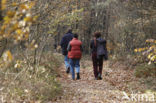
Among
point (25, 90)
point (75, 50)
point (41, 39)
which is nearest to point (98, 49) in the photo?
point (75, 50)

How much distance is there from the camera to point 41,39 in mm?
9461

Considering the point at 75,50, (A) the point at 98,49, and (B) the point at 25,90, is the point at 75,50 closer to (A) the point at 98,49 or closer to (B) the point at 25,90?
(A) the point at 98,49

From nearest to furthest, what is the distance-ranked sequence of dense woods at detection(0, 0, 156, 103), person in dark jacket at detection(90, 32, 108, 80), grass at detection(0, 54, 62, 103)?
1. dense woods at detection(0, 0, 156, 103)
2. grass at detection(0, 54, 62, 103)
3. person in dark jacket at detection(90, 32, 108, 80)

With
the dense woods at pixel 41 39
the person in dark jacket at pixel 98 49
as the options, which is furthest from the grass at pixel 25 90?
the person in dark jacket at pixel 98 49

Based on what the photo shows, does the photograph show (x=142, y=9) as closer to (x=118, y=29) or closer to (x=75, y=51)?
(x=75, y=51)

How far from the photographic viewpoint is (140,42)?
14781mm

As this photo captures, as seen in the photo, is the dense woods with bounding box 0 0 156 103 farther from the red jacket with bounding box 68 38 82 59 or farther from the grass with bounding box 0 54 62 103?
the red jacket with bounding box 68 38 82 59

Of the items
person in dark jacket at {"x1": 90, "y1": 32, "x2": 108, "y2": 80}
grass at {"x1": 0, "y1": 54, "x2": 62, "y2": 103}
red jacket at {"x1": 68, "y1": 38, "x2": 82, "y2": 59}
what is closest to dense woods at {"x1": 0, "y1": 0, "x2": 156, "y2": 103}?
grass at {"x1": 0, "y1": 54, "x2": 62, "y2": 103}

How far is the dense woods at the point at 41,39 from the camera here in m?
2.33

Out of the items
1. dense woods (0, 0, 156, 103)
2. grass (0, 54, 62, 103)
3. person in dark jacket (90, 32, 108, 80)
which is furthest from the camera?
person in dark jacket (90, 32, 108, 80)

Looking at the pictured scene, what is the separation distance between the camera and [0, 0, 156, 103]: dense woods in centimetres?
233

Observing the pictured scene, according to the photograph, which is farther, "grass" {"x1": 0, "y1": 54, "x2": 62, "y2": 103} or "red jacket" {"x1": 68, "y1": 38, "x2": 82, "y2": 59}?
"red jacket" {"x1": 68, "y1": 38, "x2": 82, "y2": 59}

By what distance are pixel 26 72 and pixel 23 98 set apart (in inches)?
83.9

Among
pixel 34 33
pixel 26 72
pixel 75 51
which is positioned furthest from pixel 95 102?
pixel 34 33
